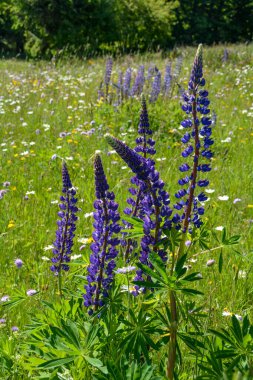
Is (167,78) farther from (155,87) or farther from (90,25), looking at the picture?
(90,25)

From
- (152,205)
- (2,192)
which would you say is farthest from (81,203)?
(152,205)

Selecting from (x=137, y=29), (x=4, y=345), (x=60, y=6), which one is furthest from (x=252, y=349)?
(x=137, y=29)

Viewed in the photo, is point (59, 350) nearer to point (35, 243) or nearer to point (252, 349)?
point (252, 349)

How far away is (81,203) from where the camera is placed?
375cm

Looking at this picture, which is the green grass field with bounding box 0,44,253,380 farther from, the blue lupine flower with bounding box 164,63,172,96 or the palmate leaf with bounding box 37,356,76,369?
the blue lupine flower with bounding box 164,63,172,96

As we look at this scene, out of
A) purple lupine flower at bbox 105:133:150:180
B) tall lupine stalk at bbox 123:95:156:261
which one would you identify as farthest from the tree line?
purple lupine flower at bbox 105:133:150:180

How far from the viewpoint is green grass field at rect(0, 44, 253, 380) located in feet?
5.61

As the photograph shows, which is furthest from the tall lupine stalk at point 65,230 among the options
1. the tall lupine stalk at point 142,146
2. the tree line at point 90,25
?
the tree line at point 90,25

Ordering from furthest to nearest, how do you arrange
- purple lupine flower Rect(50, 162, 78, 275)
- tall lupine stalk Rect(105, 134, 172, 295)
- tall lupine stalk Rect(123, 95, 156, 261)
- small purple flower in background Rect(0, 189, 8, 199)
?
small purple flower in background Rect(0, 189, 8, 199)
purple lupine flower Rect(50, 162, 78, 275)
tall lupine stalk Rect(123, 95, 156, 261)
tall lupine stalk Rect(105, 134, 172, 295)

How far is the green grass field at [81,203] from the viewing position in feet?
5.61

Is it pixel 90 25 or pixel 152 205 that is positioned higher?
pixel 90 25

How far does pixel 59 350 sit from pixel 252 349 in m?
0.63

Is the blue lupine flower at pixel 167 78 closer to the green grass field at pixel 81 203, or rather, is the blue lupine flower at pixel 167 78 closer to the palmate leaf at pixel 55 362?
the green grass field at pixel 81 203

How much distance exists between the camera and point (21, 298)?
1.90 meters
